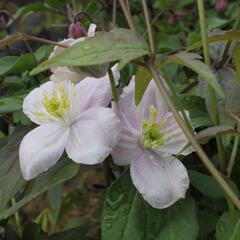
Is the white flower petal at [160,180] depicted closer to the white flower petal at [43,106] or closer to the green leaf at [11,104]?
the white flower petal at [43,106]

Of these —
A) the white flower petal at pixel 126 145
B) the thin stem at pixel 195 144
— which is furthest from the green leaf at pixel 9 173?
the thin stem at pixel 195 144

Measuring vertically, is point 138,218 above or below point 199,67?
below

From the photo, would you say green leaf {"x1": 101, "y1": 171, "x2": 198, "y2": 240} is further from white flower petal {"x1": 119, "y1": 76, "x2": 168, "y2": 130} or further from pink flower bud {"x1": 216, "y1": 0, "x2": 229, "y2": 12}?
pink flower bud {"x1": 216, "y1": 0, "x2": 229, "y2": 12}

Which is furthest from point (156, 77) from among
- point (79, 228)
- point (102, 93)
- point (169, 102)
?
point (79, 228)

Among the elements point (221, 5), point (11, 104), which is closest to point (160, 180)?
point (11, 104)

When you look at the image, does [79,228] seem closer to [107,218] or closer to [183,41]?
[107,218]

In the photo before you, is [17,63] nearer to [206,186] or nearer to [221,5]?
[206,186]
